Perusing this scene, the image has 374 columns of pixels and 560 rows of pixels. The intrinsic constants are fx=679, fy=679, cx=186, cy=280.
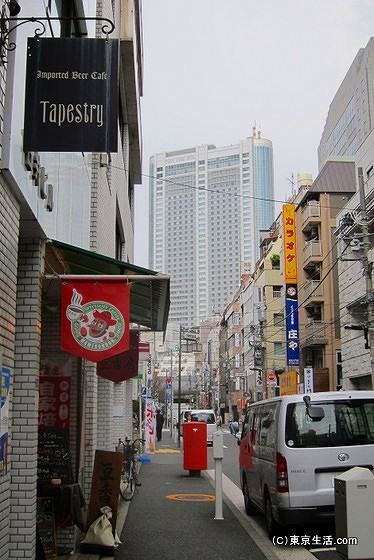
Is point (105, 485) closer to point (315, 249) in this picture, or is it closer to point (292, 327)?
point (292, 327)

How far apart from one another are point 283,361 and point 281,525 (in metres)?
52.7

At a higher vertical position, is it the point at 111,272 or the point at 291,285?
the point at 291,285

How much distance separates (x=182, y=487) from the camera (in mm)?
16562

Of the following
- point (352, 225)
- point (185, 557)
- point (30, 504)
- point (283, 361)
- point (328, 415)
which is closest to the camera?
point (30, 504)

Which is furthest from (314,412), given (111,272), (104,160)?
(104,160)

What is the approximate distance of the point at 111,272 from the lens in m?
9.05

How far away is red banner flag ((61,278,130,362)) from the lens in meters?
7.32

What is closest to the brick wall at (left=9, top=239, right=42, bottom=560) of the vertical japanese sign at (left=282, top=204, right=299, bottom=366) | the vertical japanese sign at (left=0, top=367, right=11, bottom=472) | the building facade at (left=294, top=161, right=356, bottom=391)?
the vertical japanese sign at (left=0, top=367, right=11, bottom=472)

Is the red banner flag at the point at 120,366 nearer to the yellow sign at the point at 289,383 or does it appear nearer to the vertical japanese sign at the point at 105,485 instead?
the vertical japanese sign at the point at 105,485

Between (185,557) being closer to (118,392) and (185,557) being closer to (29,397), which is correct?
(29,397)

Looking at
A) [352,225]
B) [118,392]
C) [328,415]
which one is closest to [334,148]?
[352,225]

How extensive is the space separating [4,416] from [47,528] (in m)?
3.25

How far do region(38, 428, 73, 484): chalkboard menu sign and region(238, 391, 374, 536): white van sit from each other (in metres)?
2.80

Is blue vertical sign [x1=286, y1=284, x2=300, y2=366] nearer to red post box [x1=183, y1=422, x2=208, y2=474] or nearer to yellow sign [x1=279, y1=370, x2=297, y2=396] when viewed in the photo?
yellow sign [x1=279, y1=370, x2=297, y2=396]
